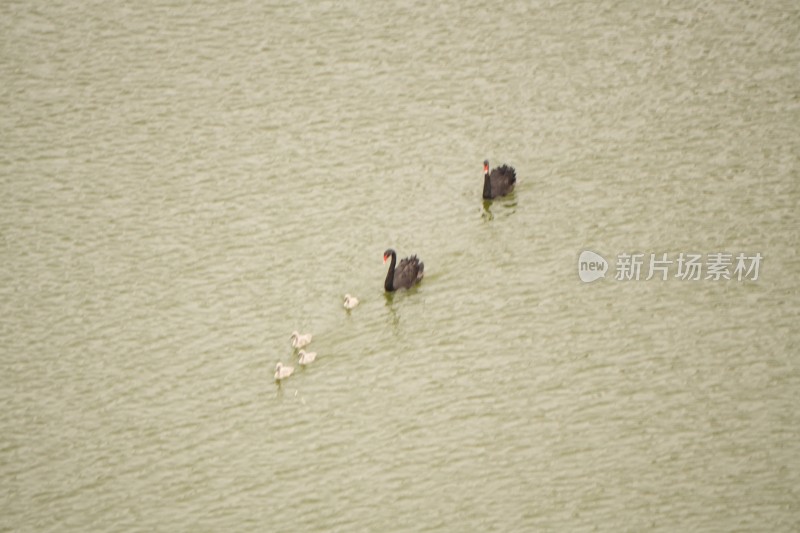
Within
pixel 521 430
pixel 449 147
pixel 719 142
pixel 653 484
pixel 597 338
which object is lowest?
pixel 653 484

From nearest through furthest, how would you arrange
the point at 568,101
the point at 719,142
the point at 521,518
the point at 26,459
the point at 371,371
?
the point at 521,518 → the point at 26,459 → the point at 371,371 → the point at 719,142 → the point at 568,101

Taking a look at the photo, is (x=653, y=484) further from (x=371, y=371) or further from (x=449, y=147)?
(x=449, y=147)

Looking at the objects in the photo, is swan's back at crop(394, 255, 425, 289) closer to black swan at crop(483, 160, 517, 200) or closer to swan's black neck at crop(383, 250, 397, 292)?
swan's black neck at crop(383, 250, 397, 292)

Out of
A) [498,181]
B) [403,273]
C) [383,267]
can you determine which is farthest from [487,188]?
[403,273]

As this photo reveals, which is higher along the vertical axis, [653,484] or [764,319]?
[764,319]

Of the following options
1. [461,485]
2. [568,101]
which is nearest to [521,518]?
[461,485]

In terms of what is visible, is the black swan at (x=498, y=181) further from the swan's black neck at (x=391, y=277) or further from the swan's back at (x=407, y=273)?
the swan's black neck at (x=391, y=277)
